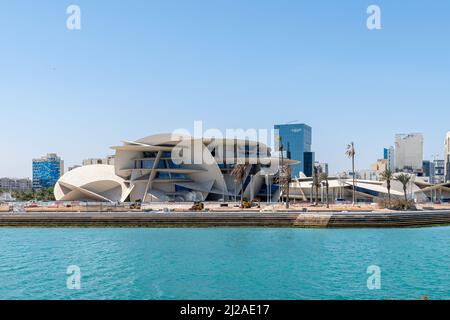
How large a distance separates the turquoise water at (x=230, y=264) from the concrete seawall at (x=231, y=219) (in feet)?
11.1

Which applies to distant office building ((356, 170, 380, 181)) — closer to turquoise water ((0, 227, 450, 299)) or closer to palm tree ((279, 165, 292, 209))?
palm tree ((279, 165, 292, 209))

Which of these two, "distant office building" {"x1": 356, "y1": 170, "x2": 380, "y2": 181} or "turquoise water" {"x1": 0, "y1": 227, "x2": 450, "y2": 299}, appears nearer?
"turquoise water" {"x1": 0, "y1": 227, "x2": 450, "y2": 299}

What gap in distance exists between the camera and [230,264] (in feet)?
92.9

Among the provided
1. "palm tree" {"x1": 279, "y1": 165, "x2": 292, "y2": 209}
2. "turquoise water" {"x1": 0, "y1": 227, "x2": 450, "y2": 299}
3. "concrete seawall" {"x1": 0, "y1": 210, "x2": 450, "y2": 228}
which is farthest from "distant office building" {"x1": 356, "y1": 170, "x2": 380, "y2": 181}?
"turquoise water" {"x1": 0, "y1": 227, "x2": 450, "y2": 299}

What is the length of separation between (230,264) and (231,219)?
2385 cm

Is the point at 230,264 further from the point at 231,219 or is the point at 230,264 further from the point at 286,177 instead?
the point at 286,177

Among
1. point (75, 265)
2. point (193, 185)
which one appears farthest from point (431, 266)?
point (193, 185)

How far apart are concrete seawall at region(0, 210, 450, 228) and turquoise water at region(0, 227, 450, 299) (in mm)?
3397

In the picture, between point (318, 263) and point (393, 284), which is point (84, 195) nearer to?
point (318, 263)

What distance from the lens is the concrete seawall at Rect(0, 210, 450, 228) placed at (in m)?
48.6

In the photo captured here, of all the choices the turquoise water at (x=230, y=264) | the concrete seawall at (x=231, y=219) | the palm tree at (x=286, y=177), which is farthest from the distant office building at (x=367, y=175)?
the turquoise water at (x=230, y=264)

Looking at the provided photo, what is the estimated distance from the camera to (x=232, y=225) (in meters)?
51.8

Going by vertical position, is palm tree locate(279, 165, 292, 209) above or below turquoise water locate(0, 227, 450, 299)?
above

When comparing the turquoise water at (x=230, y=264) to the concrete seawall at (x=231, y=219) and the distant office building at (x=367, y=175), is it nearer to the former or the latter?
the concrete seawall at (x=231, y=219)
